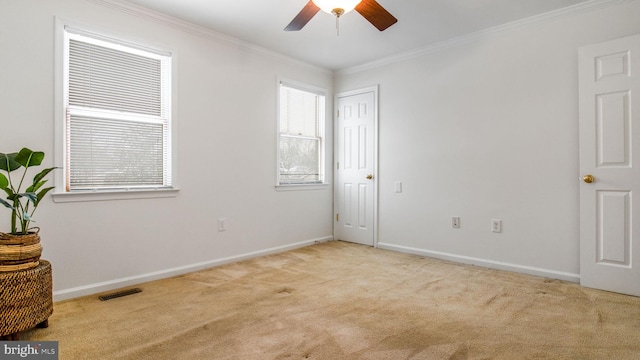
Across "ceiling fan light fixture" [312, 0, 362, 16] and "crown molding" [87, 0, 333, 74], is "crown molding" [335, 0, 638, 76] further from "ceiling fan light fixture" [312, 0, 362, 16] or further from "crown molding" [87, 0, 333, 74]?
"ceiling fan light fixture" [312, 0, 362, 16]

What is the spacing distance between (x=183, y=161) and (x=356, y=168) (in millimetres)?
2319

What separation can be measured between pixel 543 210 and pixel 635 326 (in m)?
1.26

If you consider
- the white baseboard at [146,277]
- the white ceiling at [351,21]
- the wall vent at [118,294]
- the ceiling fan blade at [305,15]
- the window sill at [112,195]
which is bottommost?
the wall vent at [118,294]

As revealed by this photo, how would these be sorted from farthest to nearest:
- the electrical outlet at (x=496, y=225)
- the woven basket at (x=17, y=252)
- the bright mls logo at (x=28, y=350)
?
1. the electrical outlet at (x=496, y=225)
2. the woven basket at (x=17, y=252)
3. the bright mls logo at (x=28, y=350)

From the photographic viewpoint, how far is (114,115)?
3.01 metres

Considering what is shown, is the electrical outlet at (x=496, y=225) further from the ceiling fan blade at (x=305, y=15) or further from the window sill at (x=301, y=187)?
the ceiling fan blade at (x=305, y=15)

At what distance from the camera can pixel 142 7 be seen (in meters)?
3.10

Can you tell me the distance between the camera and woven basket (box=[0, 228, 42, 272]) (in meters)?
2.02

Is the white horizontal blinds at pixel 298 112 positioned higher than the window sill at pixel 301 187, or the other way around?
the white horizontal blinds at pixel 298 112

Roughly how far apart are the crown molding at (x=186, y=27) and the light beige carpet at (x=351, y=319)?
242 centimetres

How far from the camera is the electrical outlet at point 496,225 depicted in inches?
141

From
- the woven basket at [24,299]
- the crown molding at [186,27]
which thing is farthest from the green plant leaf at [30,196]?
the crown molding at [186,27]

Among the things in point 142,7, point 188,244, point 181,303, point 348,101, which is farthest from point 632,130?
point 142,7

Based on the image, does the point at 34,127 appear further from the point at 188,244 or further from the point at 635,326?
the point at 635,326
